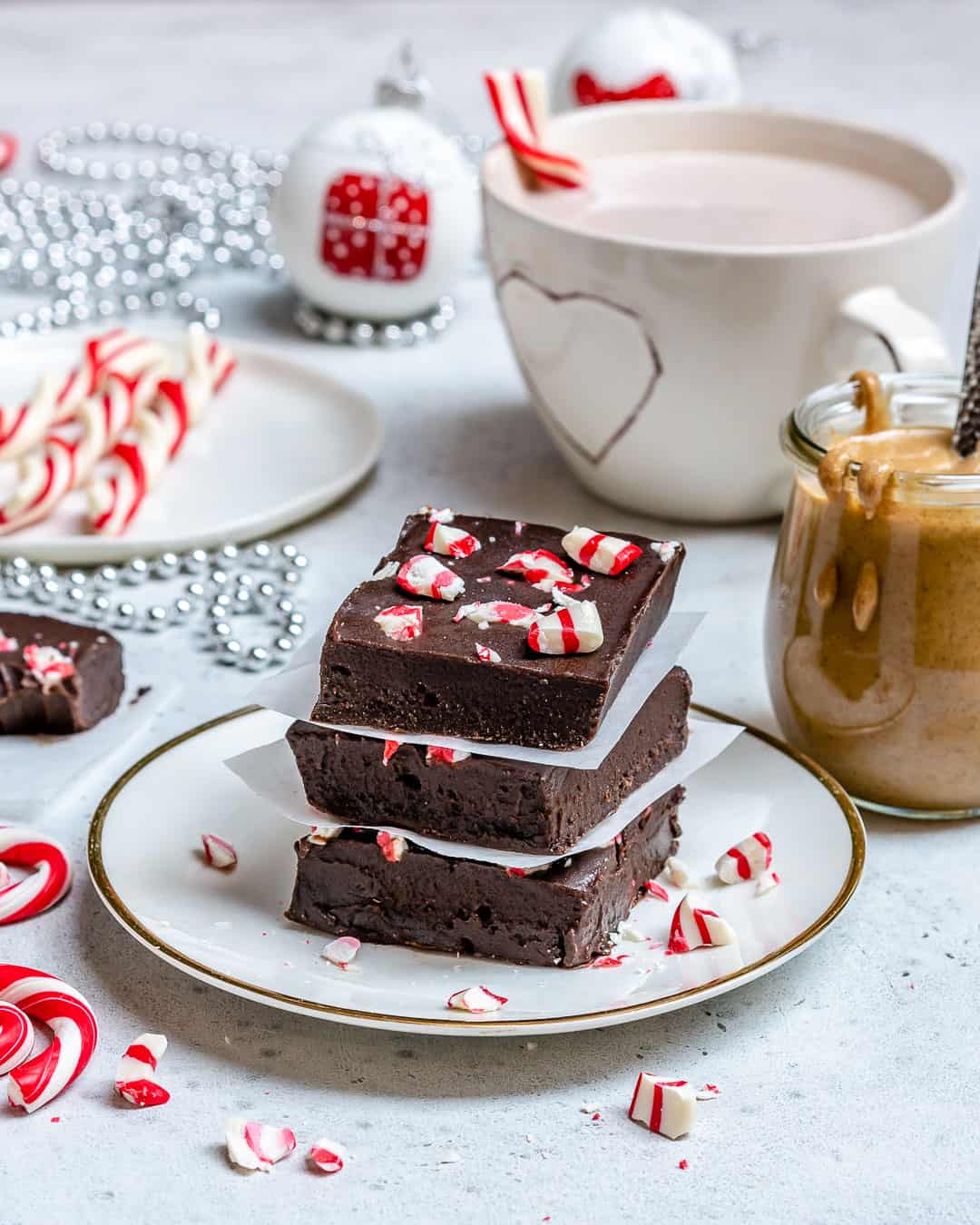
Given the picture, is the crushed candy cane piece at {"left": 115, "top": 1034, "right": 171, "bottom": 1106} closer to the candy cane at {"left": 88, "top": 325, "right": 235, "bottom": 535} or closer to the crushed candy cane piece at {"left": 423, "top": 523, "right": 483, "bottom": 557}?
the crushed candy cane piece at {"left": 423, "top": 523, "right": 483, "bottom": 557}

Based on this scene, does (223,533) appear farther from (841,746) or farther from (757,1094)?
(757,1094)

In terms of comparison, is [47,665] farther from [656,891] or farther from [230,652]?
[656,891]

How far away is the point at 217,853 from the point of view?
1.09 meters

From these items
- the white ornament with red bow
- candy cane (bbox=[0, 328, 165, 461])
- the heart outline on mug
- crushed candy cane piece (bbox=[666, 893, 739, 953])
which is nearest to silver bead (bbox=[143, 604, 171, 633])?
candy cane (bbox=[0, 328, 165, 461])

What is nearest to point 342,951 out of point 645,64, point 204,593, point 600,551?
point 600,551

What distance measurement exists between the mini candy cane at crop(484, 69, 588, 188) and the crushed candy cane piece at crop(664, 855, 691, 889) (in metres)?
0.79

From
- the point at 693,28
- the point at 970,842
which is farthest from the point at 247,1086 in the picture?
the point at 693,28

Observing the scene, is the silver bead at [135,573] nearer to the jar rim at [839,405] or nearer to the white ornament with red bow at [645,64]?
the jar rim at [839,405]

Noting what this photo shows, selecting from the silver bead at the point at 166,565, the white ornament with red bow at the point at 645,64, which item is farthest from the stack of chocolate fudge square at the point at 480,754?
the white ornament with red bow at the point at 645,64

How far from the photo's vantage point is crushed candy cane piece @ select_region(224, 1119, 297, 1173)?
89 centimetres

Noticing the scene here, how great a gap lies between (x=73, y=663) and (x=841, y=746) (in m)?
0.58

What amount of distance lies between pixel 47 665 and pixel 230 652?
21 cm

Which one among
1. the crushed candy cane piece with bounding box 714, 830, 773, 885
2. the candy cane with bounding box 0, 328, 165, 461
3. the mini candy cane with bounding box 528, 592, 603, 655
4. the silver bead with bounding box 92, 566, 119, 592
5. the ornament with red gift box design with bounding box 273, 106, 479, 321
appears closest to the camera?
the mini candy cane with bounding box 528, 592, 603, 655

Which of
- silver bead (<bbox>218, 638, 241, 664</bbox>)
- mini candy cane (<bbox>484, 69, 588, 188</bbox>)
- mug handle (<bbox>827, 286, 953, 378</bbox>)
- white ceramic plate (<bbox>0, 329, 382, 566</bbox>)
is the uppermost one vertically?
mini candy cane (<bbox>484, 69, 588, 188</bbox>)
